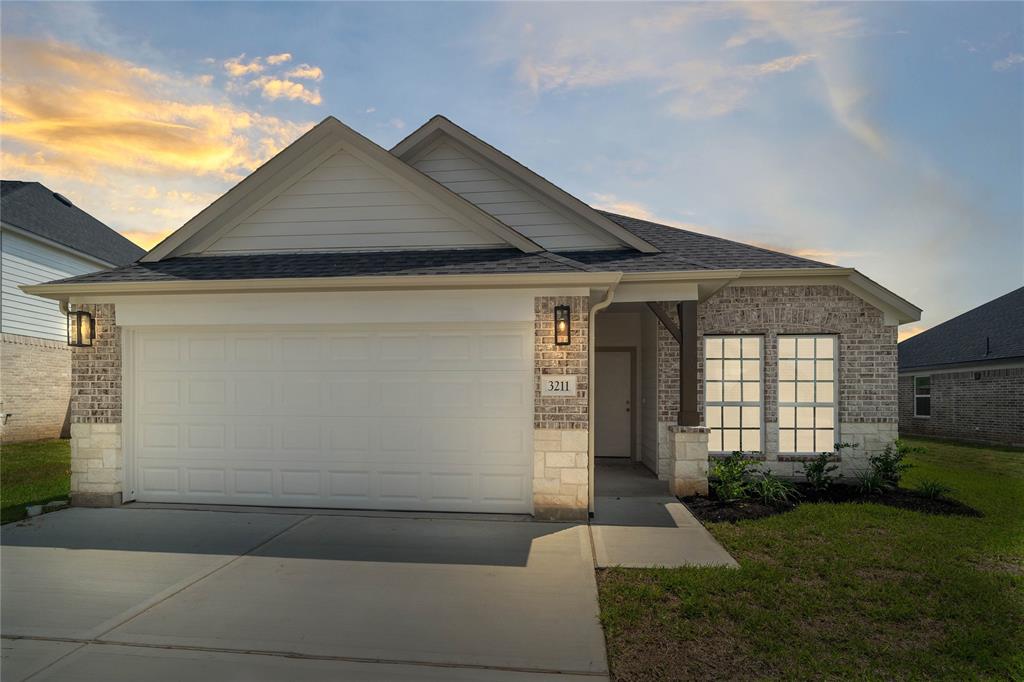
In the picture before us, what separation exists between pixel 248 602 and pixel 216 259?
5.57 m

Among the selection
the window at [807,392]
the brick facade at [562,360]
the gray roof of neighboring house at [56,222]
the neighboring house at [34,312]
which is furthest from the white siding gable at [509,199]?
the gray roof of neighboring house at [56,222]

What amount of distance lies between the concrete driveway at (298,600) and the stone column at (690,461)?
100 inches

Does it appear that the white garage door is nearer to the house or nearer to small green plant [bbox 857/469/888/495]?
the house

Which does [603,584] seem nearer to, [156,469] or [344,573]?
[344,573]

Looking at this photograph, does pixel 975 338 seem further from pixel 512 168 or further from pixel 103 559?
pixel 103 559

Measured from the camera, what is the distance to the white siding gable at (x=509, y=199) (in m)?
10.1

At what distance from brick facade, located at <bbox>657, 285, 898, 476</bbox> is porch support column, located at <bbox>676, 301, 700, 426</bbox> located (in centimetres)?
127

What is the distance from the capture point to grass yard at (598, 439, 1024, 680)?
398cm

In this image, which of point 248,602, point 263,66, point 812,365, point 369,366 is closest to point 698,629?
point 248,602

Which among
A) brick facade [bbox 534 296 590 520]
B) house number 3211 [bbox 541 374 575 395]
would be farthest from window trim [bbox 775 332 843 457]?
house number 3211 [bbox 541 374 575 395]

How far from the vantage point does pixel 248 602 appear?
4.82 meters

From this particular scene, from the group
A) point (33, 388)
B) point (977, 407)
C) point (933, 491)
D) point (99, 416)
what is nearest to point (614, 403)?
point (933, 491)

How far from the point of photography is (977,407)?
64.6 feet

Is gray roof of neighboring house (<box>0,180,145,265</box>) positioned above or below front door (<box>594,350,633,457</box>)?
above
